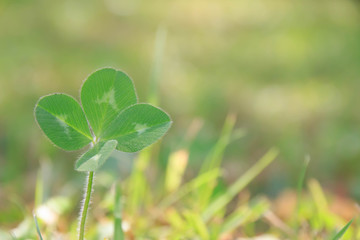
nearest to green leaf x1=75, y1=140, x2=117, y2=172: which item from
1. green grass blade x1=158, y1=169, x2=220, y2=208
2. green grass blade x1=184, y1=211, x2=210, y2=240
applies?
green grass blade x1=184, y1=211, x2=210, y2=240

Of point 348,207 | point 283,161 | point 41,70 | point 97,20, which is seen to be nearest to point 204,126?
point 283,161

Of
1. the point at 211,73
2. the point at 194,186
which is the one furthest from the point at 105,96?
the point at 211,73

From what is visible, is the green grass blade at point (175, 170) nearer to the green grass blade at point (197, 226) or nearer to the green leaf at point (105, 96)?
the green grass blade at point (197, 226)

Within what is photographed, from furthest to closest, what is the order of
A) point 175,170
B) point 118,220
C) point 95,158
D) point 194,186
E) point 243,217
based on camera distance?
point 175,170, point 194,186, point 243,217, point 118,220, point 95,158

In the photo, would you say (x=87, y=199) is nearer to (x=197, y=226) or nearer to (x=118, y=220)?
(x=118, y=220)

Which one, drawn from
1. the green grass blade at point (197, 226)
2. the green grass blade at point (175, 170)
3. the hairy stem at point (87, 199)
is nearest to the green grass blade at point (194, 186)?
the green grass blade at point (175, 170)

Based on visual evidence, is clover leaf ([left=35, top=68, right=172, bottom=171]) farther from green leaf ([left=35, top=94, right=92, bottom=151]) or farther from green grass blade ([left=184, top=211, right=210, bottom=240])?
green grass blade ([left=184, top=211, right=210, bottom=240])
